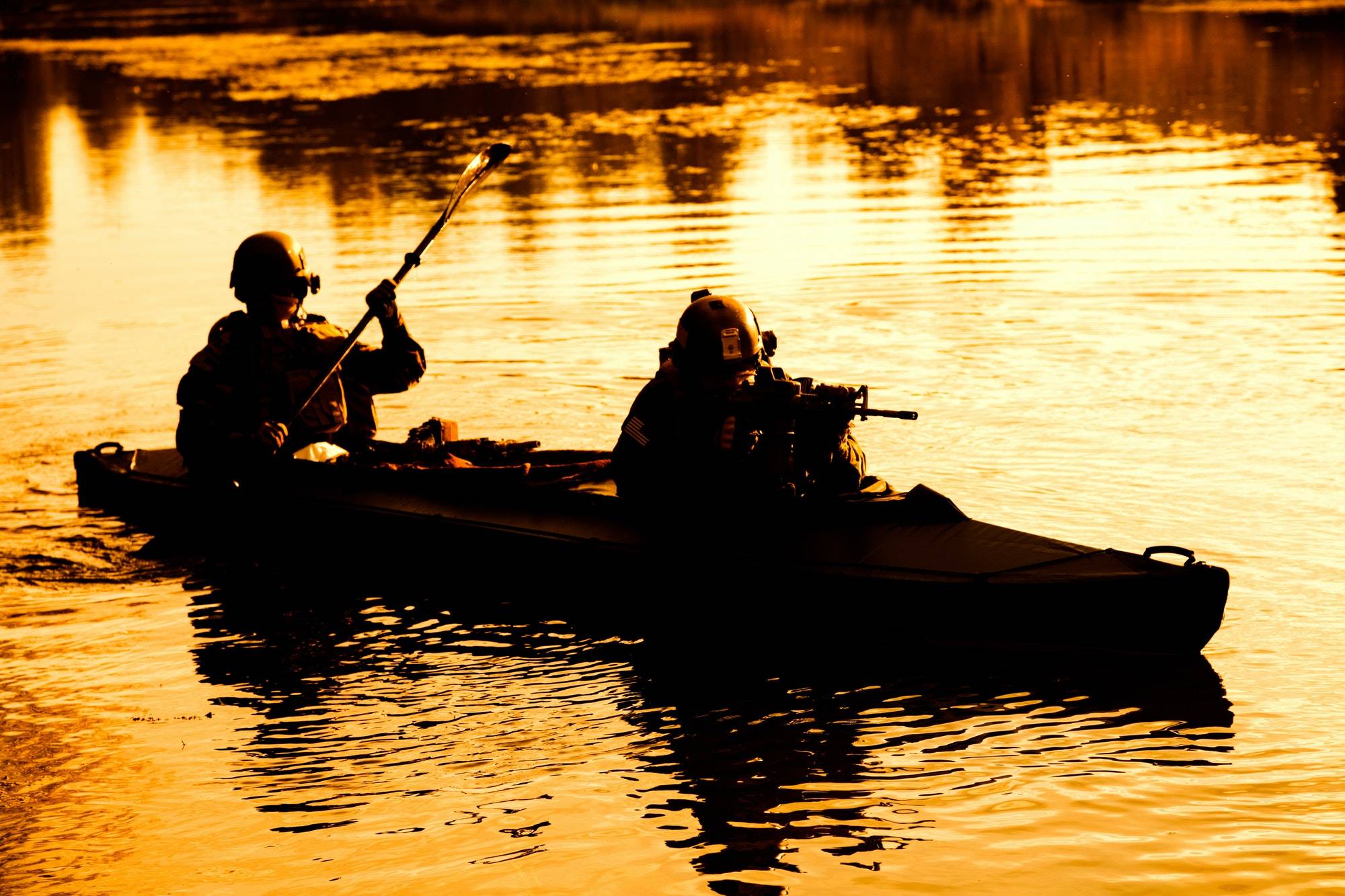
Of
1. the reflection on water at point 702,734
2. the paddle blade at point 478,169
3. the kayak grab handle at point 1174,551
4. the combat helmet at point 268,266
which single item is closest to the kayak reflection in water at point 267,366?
the combat helmet at point 268,266

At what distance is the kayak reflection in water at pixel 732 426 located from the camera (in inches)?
325

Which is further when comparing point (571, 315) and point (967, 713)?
point (571, 315)

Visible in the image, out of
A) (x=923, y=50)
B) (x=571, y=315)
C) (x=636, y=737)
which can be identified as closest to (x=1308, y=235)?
(x=571, y=315)

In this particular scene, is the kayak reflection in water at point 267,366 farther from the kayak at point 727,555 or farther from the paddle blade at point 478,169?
the paddle blade at point 478,169

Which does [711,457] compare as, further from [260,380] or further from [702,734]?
[260,380]

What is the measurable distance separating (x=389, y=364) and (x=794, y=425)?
3.14 metres

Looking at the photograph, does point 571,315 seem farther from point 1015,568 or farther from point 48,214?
point 48,214

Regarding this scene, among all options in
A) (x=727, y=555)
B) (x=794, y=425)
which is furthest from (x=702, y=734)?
(x=794, y=425)

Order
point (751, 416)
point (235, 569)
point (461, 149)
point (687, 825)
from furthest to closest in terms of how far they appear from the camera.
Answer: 1. point (461, 149)
2. point (235, 569)
3. point (751, 416)
4. point (687, 825)

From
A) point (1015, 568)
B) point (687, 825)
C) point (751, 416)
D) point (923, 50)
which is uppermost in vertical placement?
point (923, 50)

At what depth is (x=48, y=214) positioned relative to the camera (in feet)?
81.0

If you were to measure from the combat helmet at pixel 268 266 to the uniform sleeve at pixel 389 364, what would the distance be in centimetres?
53

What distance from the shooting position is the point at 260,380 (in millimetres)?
10555

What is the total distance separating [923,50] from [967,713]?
32.7 metres
